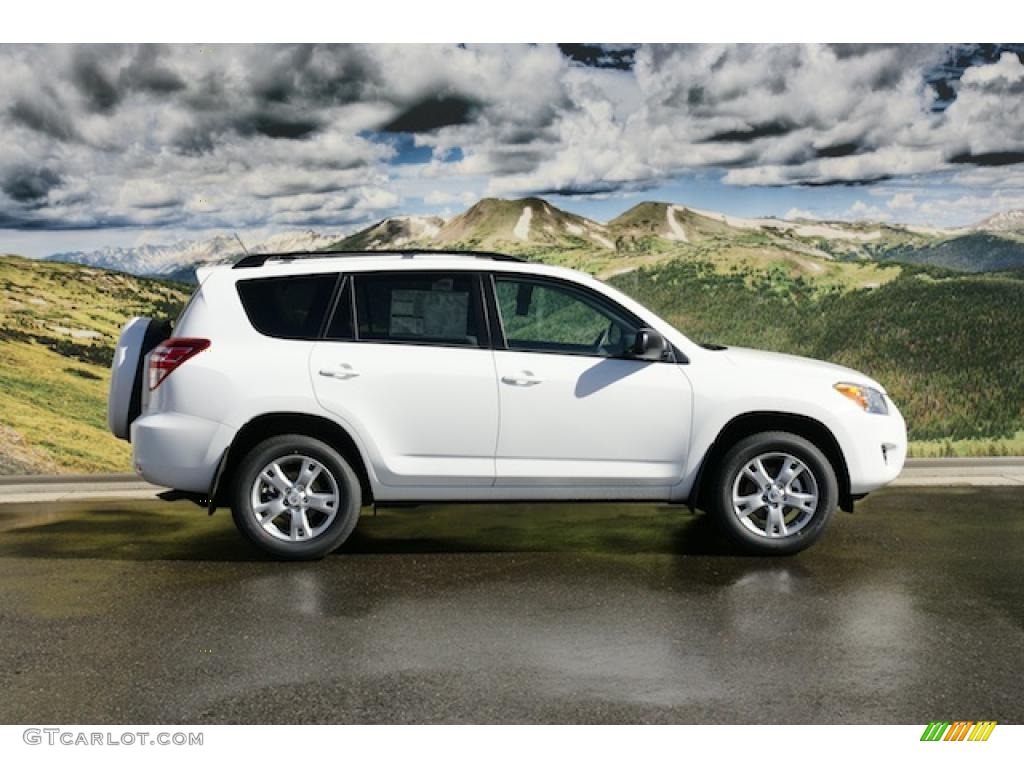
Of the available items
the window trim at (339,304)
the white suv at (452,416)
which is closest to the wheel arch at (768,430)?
the white suv at (452,416)

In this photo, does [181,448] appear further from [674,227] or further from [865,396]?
[674,227]

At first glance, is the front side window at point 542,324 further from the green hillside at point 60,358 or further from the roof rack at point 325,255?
the green hillside at point 60,358

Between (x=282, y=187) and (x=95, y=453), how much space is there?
10.7ft

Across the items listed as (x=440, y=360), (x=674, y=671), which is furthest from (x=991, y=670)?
(x=440, y=360)

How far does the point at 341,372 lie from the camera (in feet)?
22.9

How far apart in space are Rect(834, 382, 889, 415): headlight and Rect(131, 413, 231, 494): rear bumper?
3.63 metres

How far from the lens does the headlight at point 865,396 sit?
7.15m

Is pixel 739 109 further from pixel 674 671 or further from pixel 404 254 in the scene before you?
pixel 674 671

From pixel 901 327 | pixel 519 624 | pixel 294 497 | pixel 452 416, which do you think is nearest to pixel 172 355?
pixel 294 497

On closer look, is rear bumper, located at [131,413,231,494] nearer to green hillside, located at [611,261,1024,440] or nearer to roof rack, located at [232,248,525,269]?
roof rack, located at [232,248,525,269]

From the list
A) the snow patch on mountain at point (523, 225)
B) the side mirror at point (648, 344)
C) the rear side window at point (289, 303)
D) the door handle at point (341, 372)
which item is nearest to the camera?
the side mirror at point (648, 344)

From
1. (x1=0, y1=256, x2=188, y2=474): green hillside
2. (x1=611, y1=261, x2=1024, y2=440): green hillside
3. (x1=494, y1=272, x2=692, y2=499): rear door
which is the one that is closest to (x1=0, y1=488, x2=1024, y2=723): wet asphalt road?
(x1=494, y1=272, x2=692, y2=499): rear door

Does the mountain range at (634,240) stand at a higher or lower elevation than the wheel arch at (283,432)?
higher

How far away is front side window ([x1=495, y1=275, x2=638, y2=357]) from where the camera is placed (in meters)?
7.21
